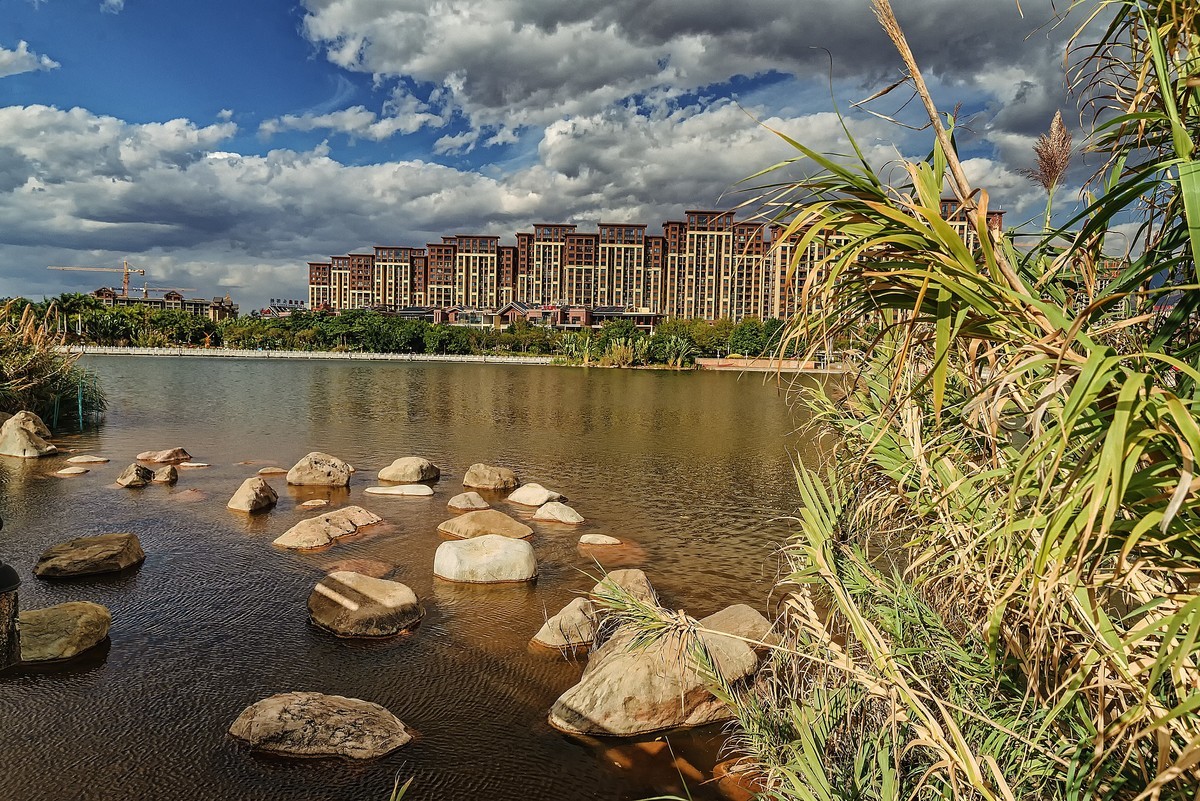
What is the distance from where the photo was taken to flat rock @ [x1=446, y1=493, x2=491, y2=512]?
15406mm

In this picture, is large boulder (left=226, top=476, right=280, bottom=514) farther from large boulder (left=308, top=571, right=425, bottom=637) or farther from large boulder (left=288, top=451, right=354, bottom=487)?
large boulder (left=308, top=571, right=425, bottom=637)

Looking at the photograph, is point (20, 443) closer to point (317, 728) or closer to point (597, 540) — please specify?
point (597, 540)

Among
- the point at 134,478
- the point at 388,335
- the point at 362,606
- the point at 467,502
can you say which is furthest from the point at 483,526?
the point at 388,335

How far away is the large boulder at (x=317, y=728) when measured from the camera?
639 centimetres

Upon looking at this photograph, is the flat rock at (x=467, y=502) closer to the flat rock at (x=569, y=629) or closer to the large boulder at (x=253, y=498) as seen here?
the large boulder at (x=253, y=498)

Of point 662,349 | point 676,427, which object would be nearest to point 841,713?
point 676,427

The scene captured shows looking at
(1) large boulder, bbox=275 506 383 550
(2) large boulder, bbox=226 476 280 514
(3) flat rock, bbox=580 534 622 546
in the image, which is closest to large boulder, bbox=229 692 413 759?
(1) large boulder, bbox=275 506 383 550

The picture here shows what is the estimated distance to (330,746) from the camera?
21.0ft

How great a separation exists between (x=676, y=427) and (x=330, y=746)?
26.2 metres

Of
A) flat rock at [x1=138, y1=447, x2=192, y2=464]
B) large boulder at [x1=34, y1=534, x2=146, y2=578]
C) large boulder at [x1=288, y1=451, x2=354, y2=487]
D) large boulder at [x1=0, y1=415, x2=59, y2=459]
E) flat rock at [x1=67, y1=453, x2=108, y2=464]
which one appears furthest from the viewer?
large boulder at [x1=0, y1=415, x2=59, y2=459]

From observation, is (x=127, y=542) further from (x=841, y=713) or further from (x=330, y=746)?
(x=841, y=713)

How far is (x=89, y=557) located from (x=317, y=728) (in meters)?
6.72

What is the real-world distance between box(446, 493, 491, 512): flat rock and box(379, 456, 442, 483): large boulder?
287cm

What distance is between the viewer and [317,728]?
21.2 feet
